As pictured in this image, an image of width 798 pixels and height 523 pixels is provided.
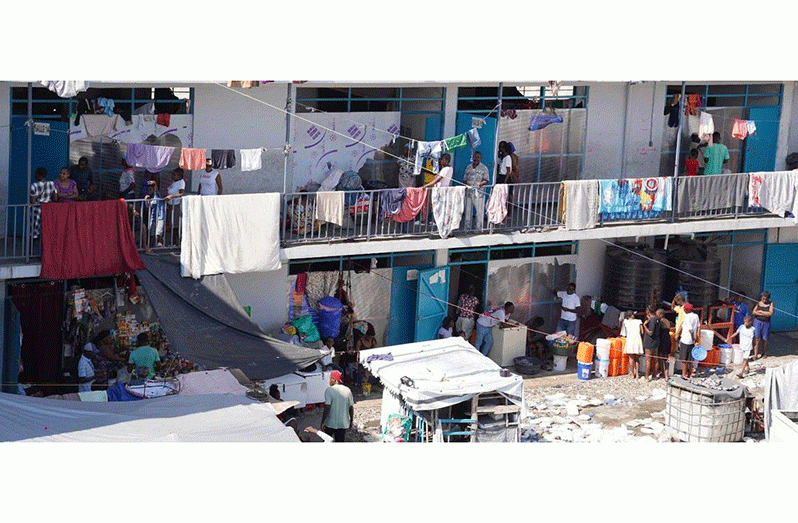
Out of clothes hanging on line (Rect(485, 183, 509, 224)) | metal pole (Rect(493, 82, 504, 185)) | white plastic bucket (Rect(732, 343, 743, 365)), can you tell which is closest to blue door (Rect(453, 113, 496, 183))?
metal pole (Rect(493, 82, 504, 185))

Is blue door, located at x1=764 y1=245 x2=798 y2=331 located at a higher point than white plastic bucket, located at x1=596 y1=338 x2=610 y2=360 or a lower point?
higher

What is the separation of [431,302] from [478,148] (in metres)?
2.80

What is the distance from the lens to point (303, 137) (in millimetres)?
21812

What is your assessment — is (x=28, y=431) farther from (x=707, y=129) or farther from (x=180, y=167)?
(x=707, y=129)

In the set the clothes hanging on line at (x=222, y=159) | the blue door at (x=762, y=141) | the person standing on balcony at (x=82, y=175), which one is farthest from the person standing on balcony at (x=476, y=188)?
the blue door at (x=762, y=141)

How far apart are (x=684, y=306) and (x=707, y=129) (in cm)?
366

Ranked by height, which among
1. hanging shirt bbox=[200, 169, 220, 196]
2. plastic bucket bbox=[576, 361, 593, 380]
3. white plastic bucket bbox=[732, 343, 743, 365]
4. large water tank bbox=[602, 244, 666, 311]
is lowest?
plastic bucket bbox=[576, 361, 593, 380]

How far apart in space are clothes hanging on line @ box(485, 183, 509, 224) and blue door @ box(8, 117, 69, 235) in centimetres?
698

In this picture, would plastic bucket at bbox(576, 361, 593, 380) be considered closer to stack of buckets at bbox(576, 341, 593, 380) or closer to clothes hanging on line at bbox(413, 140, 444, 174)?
stack of buckets at bbox(576, 341, 593, 380)

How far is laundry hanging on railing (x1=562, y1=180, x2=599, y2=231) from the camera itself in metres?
22.7

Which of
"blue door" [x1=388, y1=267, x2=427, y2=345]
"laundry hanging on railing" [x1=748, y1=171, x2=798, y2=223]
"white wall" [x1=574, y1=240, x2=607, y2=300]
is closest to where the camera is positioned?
"blue door" [x1=388, y1=267, x2=427, y2=345]

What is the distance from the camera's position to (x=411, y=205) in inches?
848

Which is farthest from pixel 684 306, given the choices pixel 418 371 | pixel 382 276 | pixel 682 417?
pixel 418 371

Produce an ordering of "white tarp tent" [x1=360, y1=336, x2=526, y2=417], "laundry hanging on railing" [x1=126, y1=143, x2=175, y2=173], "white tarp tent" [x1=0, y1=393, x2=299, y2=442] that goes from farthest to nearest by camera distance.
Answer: "laundry hanging on railing" [x1=126, y1=143, x2=175, y2=173] < "white tarp tent" [x1=360, y1=336, x2=526, y2=417] < "white tarp tent" [x1=0, y1=393, x2=299, y2=442]
